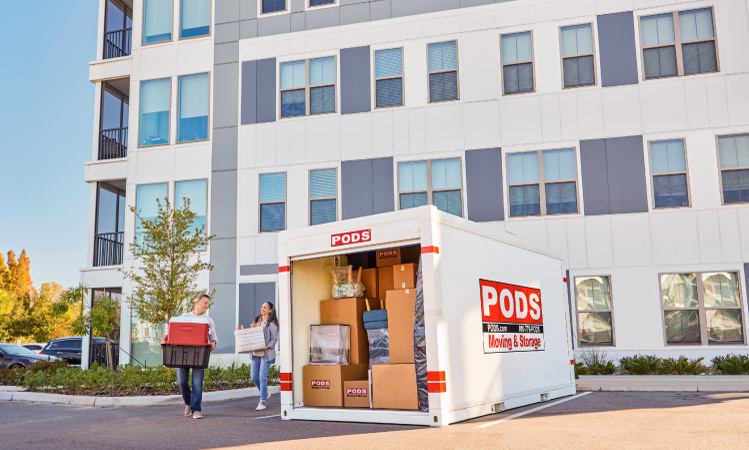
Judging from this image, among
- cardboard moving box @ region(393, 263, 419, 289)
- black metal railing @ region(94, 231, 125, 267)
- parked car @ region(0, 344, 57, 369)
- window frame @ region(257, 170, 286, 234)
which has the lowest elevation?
parked car @ region(0, 344, 57, 369)

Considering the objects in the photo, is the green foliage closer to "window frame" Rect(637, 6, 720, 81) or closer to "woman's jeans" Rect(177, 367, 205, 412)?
"window frame" Rect(637, 6, 720, 81)

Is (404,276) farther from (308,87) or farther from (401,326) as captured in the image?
(308,87)

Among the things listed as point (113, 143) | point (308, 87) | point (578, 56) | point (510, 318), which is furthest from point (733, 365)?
point (113, 143)

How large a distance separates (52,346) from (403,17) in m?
19.0

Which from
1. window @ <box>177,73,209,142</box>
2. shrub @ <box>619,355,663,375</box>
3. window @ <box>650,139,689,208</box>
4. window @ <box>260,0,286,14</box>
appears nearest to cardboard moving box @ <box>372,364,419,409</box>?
shrub @ <box>619,355,663,375</box>

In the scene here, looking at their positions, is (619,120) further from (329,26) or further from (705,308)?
(329,26)

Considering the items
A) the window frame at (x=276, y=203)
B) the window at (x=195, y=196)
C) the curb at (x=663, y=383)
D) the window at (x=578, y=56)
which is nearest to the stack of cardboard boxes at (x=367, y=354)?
the curb at (x=663, y=383)

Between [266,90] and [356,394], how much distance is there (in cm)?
1305

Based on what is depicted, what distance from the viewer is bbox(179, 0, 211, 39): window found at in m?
22.0

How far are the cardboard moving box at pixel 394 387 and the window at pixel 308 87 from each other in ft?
39.0

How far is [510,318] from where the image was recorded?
35.7 ft

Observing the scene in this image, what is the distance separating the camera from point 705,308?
1678cm

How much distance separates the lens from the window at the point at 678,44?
17750mm

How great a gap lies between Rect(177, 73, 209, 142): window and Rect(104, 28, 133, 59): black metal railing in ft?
13.2
